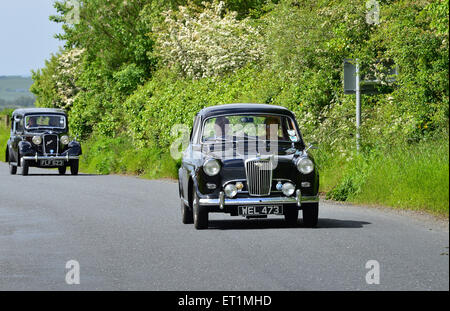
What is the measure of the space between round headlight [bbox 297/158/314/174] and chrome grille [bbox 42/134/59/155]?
1852 centimetres

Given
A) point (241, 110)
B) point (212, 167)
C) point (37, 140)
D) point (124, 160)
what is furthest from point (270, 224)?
point (124, 160)

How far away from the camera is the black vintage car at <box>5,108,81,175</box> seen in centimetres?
2977

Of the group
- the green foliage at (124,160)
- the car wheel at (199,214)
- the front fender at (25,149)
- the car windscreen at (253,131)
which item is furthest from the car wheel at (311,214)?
the front fender at (25,149)

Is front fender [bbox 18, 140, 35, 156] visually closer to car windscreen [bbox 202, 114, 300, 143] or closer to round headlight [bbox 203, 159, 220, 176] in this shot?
car windscreen [bbox 202, 114, 300, 143]

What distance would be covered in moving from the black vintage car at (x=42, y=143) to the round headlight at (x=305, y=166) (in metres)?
18.2

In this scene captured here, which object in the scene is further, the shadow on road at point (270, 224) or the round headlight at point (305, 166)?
the shadow on road at point (270, 224)

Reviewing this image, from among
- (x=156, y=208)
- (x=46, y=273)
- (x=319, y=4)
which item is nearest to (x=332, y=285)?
(x=46, y=273)

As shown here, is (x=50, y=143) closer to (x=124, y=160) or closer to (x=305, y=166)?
(x=124, y=160)

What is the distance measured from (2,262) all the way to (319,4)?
16.2 meters

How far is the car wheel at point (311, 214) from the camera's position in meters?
13.2

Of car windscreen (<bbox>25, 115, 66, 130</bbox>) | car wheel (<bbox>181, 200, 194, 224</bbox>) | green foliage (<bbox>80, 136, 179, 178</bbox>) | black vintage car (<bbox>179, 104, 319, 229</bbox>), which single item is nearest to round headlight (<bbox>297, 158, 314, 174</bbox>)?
black vintage car (<bbox>179, 104, 319, 229</bbox>)

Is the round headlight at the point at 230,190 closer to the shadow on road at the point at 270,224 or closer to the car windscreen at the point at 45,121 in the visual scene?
the shadow on road at the point at 270,224

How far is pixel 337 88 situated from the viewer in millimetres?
23562

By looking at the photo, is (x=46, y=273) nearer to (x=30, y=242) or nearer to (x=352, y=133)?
(x=30, y=242)
